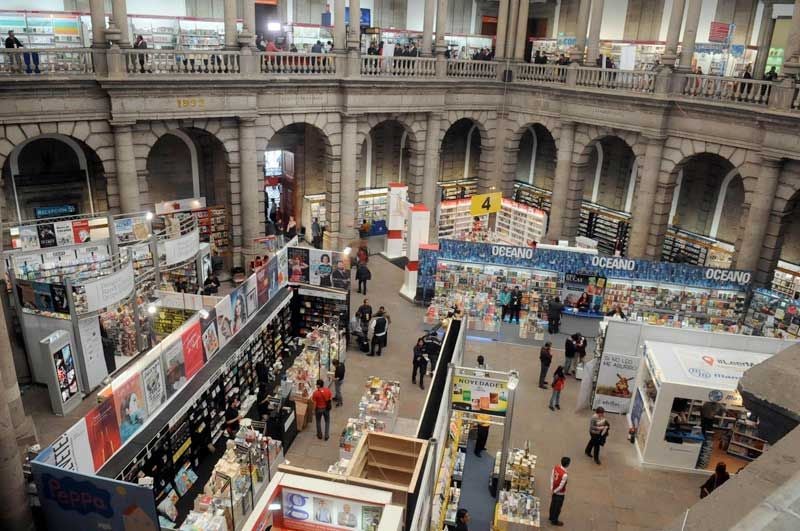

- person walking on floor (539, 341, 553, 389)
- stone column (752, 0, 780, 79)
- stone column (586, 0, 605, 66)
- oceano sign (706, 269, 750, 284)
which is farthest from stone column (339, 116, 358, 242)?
stone column (752, 0, 780, 79)

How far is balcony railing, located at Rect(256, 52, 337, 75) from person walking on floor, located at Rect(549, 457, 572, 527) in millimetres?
16706

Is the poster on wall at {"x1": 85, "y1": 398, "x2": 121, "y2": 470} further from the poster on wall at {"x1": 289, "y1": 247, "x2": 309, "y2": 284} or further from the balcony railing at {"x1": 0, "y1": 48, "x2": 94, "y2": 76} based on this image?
the balcony railing at {"x1": 0, "y1": 48, "x2": 94, "y2": 76}

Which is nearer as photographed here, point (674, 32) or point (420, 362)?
point (420, 362)

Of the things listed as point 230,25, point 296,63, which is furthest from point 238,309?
point 296,63

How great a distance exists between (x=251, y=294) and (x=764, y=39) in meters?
21.4

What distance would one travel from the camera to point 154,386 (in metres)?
12.5

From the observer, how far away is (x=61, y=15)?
2078 centimetres

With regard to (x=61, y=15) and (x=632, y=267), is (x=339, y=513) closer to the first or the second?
(x=632, y=267)

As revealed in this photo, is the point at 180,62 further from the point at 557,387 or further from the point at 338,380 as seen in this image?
the point at 557,387

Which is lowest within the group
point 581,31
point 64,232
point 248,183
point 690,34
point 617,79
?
point 64,232

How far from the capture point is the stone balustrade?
18.7m

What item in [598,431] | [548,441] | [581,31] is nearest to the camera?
[598,431]

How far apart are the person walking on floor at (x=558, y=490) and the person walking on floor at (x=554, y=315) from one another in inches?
344

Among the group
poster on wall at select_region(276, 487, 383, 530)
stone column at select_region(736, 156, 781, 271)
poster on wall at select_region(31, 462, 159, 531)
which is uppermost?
stone column at select_region(736, 156, 781, 271)
